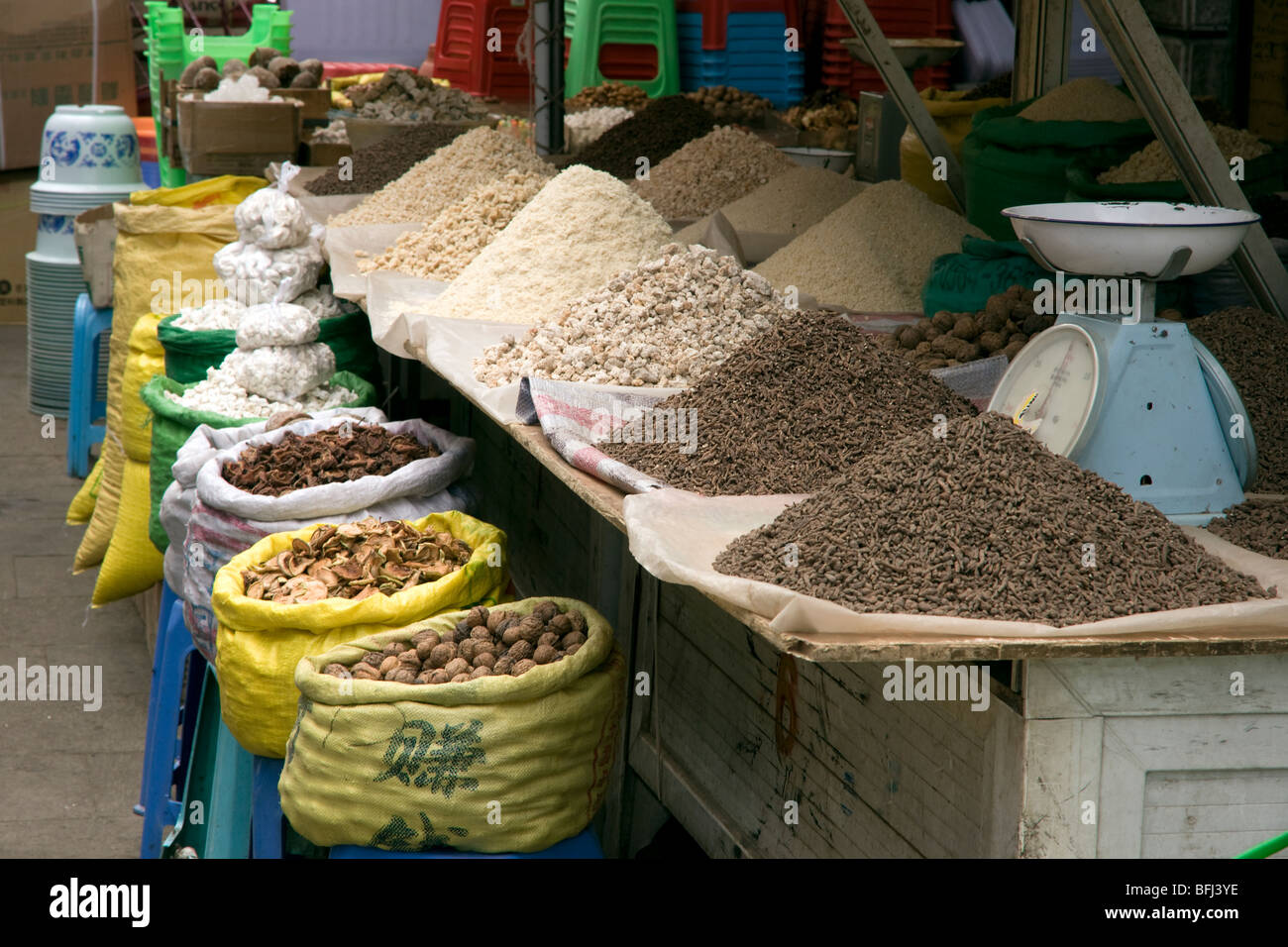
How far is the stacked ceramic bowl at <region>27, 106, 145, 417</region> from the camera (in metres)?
4.62

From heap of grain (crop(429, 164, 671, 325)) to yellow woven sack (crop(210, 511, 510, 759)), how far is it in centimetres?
63

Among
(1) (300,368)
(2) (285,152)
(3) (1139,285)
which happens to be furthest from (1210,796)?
(2) (285,152)

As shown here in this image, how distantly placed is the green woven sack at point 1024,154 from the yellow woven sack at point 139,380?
1810mm

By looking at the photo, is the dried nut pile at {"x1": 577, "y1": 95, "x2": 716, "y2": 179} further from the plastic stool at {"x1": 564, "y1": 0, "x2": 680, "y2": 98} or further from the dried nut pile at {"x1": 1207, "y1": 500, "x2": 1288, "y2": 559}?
the dried nut pile at {"x1": 1207, "y1": 500, "x2": 1288, "y2": 559}

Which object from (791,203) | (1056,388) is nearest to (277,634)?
(1056,388)

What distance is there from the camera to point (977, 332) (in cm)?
201

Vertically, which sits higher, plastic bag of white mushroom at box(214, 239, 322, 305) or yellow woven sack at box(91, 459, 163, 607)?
plastic bag of white mushroom at box(214, 239, 322, 305)

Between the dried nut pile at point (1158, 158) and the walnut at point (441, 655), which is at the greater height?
the dried nut pile at point (1158, 158)

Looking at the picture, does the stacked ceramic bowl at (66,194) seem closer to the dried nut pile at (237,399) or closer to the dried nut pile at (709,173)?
the dried nut pile at (237,399)

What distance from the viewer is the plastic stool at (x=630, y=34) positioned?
5.98 m

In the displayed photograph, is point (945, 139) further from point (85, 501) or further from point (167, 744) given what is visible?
point (85, 501)

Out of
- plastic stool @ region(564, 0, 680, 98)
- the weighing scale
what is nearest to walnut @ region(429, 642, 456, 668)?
the weighing scale

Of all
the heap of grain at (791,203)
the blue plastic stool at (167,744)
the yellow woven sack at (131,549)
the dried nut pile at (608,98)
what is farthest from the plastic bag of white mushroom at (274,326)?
the dried nut pile at (608,98)

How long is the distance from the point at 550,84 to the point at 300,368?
1763mm
